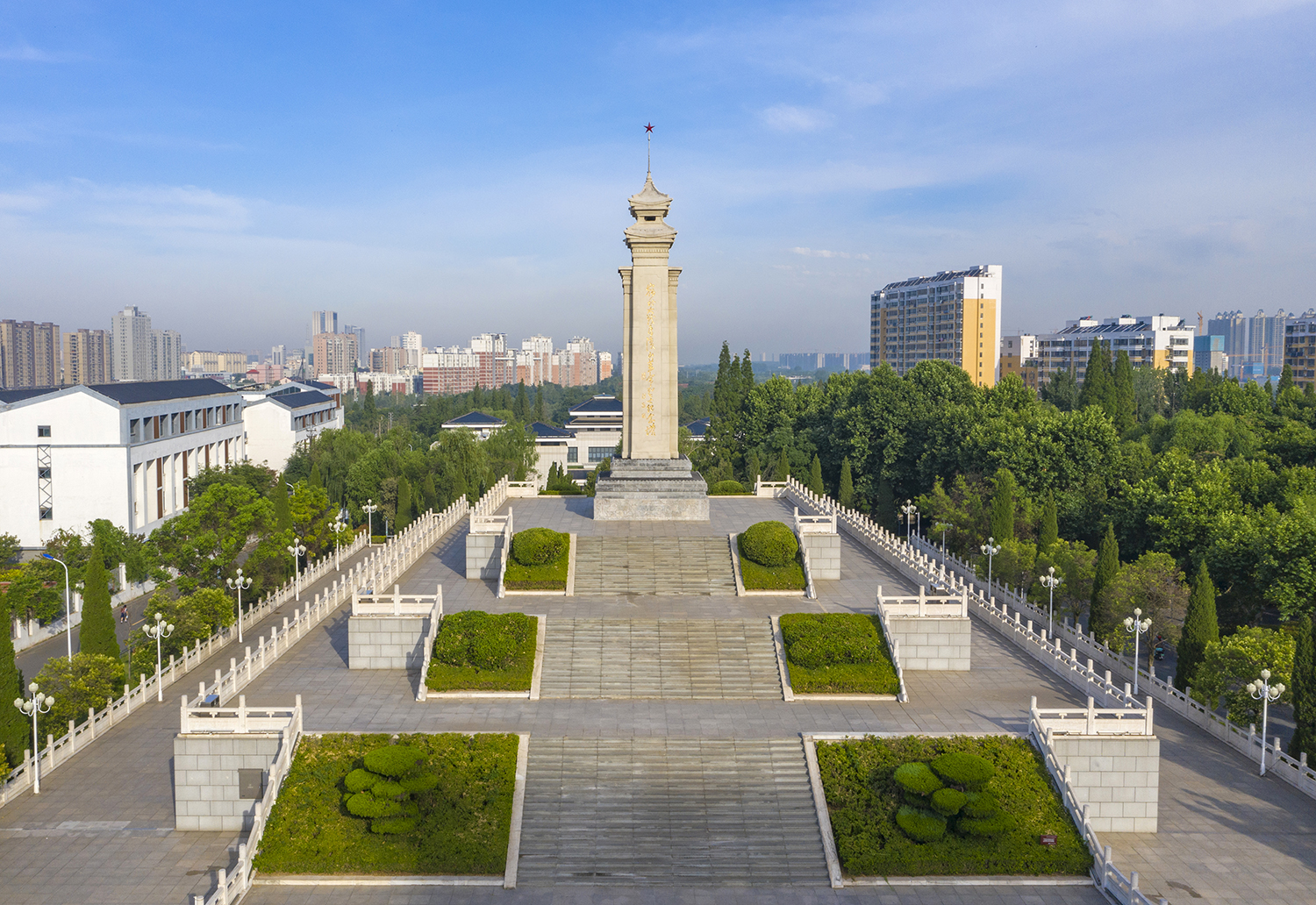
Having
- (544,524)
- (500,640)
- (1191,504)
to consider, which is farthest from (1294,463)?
(500,640)

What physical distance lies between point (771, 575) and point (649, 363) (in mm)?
7882

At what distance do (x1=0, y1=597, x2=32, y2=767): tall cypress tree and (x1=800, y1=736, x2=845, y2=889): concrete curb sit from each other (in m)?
13.7

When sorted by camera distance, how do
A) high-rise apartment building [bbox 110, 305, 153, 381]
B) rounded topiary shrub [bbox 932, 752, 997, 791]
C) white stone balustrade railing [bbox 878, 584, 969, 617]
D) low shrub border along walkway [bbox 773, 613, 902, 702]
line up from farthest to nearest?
1. high-rise apartment building [bbox 110, 305, 153, 381]
2. white stone balustrade railing [bbox 878, 584, 969, 617]
3. low shrub border along walkway [bbox 773, 613, 902, 702]
4. rounded topiary shrub [bbox 932, 752, 997, 791]

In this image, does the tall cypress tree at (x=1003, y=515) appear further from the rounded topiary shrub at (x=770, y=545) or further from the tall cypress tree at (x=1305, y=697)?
the tall cypress tree at (x=1305, y=697)

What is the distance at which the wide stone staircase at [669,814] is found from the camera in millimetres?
13938

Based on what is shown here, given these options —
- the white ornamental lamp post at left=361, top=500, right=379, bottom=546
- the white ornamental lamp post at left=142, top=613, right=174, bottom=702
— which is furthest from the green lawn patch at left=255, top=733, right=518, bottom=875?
the white ornamental lamp post at left=361, top=500, right=379, bottom=546

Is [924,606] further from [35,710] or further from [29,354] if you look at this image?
[29,354]

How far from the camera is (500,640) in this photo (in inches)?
763

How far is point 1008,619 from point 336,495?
39.7 metres

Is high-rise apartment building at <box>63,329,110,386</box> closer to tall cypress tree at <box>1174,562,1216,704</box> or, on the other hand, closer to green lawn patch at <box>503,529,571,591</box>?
green lawn patch at <box>503,529,571,591</box>

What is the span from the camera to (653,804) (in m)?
15.1

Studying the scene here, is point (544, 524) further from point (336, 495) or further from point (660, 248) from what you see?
point (336, 495)

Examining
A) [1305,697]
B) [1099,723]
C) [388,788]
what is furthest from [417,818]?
[1305,697]

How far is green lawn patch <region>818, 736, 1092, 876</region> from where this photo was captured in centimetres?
1396
